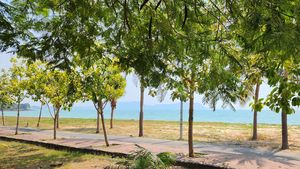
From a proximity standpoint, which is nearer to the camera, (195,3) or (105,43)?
(195,3)

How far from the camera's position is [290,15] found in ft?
10.8

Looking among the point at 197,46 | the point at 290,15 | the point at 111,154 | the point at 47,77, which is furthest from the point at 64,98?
the point at 290,15

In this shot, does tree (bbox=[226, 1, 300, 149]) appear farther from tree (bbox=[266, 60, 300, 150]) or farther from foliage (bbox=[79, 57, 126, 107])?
foliage (bbox=[79, 57, 126, 107])

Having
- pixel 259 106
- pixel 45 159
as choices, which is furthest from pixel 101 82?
pixel 259 106

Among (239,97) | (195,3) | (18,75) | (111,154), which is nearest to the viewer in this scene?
(195,3)

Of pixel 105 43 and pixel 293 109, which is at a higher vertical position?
pixel 105 43

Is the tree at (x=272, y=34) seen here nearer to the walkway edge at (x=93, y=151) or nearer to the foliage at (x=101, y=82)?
the walkway edge at (x=93, y=151)

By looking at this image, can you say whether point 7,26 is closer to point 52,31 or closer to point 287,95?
point 52,31

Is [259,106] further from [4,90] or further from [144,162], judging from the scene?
[4,90]

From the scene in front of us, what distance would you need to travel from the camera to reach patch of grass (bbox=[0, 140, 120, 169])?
42.0 feet

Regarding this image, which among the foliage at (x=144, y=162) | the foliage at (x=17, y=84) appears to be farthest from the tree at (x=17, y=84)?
the foliage at (x=144, y=162)

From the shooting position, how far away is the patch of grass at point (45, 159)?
12.8 metres

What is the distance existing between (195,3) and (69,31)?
222 cm

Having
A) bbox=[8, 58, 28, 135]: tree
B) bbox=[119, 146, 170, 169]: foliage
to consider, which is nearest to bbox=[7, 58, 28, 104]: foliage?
bbox=[8, 58, 28, 135]: tree
